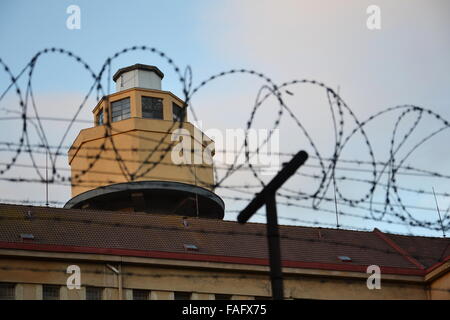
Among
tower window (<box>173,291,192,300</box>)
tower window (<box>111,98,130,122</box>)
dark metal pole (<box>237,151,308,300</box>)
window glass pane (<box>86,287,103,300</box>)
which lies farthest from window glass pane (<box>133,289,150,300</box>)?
dark metal pole (<box>237,151,308,300</box>)

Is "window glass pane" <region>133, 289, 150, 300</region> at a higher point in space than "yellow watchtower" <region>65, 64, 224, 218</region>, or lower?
lower

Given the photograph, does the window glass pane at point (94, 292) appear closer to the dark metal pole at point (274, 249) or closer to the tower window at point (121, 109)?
the tower window at point (121, 109)

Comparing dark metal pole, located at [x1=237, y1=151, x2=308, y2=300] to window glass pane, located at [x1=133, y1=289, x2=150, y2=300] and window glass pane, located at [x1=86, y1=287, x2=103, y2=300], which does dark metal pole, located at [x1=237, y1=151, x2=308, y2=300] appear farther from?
window glass pane, located at [x1=133, y1=289, x2=150, y2=300]

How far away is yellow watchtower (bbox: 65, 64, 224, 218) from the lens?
43.3 metres

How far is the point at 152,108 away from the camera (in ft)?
153

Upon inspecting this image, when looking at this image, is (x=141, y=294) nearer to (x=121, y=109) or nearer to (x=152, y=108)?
(x=152, y=108)

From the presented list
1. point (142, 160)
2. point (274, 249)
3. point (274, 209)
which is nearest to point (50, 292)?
point (142, 160)

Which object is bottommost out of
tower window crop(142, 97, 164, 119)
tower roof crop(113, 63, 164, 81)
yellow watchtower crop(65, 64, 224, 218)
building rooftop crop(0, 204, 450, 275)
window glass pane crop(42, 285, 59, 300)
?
window glass pane crop(42, 285, 59, 300)

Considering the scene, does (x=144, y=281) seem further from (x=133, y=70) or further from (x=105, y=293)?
(x=133, y=70)

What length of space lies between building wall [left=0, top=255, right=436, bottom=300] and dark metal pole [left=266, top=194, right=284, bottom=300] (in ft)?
57.9

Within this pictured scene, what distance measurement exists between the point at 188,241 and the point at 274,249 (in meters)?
23.1

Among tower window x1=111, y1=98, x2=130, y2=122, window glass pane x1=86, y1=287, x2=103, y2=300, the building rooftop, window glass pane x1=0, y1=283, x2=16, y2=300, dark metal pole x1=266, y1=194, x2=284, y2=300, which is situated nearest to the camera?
dark metal pole x1=266, y1=194, x2=284, y2=300

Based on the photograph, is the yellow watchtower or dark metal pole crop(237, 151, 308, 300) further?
the yellow watchtower
